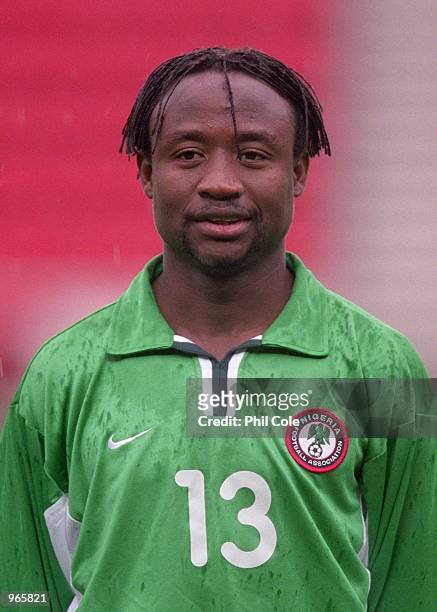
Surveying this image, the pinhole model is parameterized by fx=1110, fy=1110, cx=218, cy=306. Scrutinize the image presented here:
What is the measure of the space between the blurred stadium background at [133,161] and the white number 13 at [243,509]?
1.34 meters

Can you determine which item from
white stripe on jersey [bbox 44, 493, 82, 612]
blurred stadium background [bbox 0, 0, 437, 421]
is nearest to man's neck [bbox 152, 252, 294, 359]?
white stripe on jersey [bbox 44, 493, 82, 612]

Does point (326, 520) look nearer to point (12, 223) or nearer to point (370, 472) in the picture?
point (370, 472)

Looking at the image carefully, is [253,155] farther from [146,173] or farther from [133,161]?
[133,161]

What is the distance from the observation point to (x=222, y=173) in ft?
5.38

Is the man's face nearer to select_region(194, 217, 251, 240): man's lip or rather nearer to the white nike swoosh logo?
select_region(194, 217, 251, 240): man's lip

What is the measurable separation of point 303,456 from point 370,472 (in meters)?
0.13

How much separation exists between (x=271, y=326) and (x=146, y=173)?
0.32 m

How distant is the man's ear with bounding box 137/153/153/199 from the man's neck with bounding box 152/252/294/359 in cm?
11

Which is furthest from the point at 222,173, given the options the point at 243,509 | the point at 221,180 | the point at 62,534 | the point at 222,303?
the point at 62,534

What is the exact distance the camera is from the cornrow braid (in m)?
1.71

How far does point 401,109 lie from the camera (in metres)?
3.12

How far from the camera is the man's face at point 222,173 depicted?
1648 millimetres

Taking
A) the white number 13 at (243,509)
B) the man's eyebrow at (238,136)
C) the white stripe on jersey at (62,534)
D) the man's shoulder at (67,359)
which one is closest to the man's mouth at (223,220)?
the man's eyebrow at (238,136)

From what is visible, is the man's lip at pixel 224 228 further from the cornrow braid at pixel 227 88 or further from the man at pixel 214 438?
the cornrow braid at pixel 227 88
